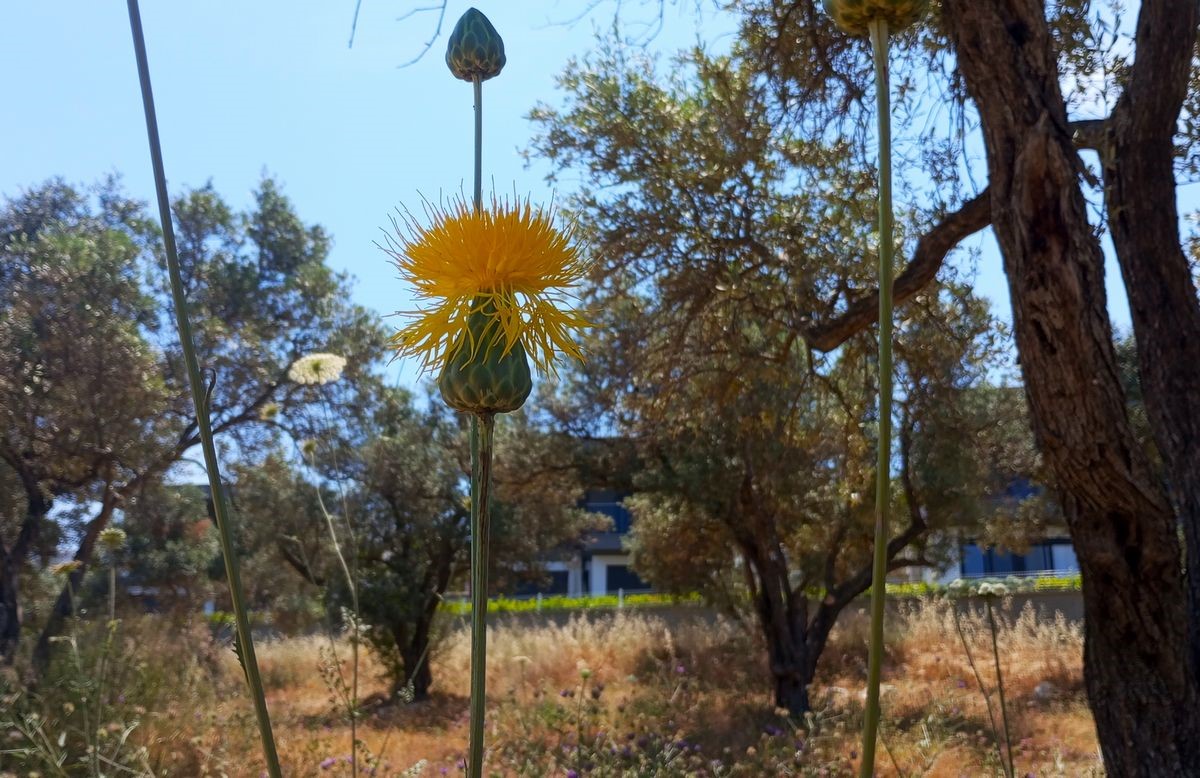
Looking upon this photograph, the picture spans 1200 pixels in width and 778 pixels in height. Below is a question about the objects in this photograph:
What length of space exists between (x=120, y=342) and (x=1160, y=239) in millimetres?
8345

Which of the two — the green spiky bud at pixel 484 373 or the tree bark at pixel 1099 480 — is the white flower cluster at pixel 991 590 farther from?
the green spiky bud at pixel 484 373

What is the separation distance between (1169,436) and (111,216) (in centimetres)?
1143

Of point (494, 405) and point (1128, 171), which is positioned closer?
point (494, 405)

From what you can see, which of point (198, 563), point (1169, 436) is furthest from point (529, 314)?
point (198, 563)

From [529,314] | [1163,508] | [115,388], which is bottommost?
[1163,508]

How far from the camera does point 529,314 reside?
0.98 m

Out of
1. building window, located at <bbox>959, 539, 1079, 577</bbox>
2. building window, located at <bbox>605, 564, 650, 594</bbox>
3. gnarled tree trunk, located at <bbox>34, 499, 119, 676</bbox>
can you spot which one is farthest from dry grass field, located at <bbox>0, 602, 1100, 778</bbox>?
building window, located at <bbox>605, 564, 650, 594</bbox>

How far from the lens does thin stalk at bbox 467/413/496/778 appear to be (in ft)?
2.23

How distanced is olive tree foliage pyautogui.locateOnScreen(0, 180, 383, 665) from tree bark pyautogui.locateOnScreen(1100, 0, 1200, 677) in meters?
5.98

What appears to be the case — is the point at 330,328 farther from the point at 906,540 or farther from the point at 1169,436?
the point at 1169,436

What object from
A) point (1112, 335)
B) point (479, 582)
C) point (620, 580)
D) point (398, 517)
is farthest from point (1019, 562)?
point (479, 582)

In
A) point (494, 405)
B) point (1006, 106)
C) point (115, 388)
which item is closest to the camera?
point (494, 405)

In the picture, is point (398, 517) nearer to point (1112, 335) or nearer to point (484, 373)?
point (1112, 335)

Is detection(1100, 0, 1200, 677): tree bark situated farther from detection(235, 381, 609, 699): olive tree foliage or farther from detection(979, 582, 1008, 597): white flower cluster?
detection(235, 381, 609, 699): olive tree foliage
